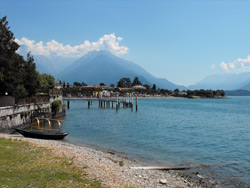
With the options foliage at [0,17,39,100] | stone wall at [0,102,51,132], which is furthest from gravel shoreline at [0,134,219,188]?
foliage at [0,17,39,100]

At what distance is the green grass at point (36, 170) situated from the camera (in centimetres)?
931

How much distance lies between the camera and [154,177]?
12516 millimetres

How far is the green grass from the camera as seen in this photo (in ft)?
30.6

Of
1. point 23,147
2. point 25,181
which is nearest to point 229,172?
point 25,181

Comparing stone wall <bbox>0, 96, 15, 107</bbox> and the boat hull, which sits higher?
stone wall <bbox>0, 96, 15, 107</bbox>

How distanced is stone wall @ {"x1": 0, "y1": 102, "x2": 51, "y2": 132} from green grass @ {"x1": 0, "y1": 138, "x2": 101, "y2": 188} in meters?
13.8

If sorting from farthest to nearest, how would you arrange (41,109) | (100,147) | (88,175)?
(41,109), (100,147), (88,175)

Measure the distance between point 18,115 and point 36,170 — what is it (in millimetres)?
22468

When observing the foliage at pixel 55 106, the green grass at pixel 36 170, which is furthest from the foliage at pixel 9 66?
the green grass at pixel 36 170

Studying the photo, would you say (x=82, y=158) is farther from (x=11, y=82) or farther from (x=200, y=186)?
(x=11, y=82)

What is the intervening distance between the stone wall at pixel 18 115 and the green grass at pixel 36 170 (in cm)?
1381

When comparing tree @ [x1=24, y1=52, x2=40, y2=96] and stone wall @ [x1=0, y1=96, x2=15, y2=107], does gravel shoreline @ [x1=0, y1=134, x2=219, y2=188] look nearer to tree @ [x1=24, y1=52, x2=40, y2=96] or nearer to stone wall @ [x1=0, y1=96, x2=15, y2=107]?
stone wall @ [x1=0, y1=96, x2=15, y2=107]

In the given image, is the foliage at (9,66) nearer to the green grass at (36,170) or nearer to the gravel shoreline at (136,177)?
the green grass at (36,170)

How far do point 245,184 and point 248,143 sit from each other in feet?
47.3
